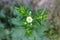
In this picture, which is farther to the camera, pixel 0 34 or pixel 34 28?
pixel 0 34

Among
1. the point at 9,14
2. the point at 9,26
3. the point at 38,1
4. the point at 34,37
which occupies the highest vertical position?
the point at 38,1

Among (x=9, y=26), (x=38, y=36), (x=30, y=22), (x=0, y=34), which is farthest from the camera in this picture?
(x=9, y=26)

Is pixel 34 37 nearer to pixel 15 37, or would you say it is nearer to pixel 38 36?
pixel 38 36

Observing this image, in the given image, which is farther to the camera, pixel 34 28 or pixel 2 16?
pixel 2 16

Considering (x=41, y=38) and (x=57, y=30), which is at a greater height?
(x=57, y=30)

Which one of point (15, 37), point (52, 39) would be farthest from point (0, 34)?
point (52, 39)

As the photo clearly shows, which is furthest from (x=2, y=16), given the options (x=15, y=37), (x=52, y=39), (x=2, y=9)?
(x=52, y=39)

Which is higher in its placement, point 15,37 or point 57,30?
point 57,30

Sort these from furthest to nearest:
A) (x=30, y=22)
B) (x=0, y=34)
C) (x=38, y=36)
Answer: (x=0, y=34) → (x=38, y=36) → (x=30, y=22)

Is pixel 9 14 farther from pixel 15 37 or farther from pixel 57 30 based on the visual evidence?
pixel 57 30
